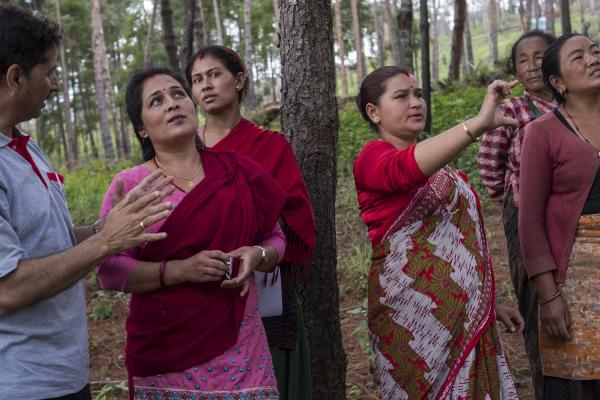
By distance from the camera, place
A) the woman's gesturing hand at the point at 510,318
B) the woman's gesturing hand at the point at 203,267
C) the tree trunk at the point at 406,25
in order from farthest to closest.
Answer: the tree trunk at the point at 406,25 → the woman's gesturing hand at the point at 510,318 → the woman's gesturing hand at the point at 203,267

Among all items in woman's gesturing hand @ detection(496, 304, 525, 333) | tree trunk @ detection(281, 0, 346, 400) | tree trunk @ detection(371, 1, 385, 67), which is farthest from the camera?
tree trunk @ detection(371, 1, 385, 67)

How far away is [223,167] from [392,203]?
0.68 m

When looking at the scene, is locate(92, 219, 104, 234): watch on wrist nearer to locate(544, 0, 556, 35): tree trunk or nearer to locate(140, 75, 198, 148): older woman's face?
locate(140, 75, 198, 148): older woman's face

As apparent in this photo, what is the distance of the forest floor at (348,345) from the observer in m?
3.93

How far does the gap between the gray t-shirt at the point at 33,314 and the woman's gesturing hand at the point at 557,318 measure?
171 centimetres

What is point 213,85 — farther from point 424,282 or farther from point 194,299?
point 424,282

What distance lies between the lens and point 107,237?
5.63 ft

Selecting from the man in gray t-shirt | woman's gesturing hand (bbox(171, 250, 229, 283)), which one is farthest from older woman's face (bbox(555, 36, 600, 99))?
the man in gray t-shirt

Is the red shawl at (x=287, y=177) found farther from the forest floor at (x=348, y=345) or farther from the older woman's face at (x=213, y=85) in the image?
the forest floor at (x=348, y=345)

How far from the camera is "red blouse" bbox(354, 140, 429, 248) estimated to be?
7.38 ft

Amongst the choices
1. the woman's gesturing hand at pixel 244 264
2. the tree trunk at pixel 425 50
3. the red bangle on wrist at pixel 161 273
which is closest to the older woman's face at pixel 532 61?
the woman's gesturing hand at pixel 244 264

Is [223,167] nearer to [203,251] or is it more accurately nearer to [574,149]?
[203,251]

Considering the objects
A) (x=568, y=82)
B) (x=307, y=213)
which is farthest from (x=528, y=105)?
(x=307, y=213)

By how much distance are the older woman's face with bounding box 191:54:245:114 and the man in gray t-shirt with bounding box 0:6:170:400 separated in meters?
0.95
